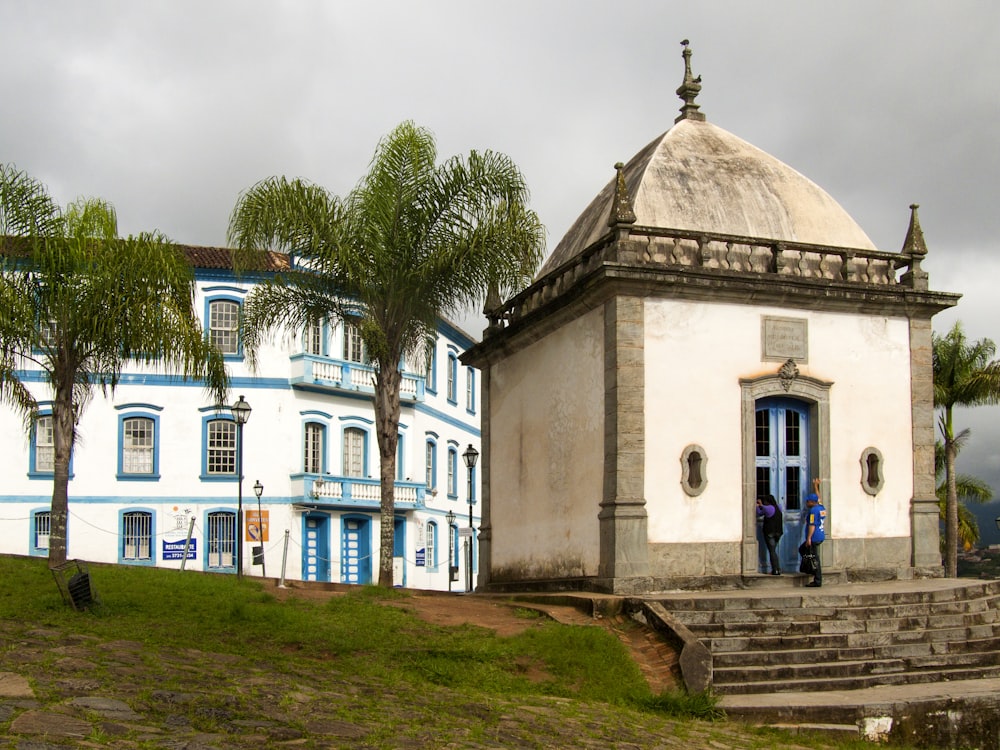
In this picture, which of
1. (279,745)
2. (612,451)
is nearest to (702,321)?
(612,451)

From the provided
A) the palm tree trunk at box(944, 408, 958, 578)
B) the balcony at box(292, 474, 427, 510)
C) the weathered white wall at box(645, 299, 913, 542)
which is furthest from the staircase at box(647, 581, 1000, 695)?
the balcony at box(292, 474, 427, 510)

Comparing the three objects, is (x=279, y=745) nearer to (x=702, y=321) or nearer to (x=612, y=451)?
(x=612, y=451)

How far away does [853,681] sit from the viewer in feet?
39.7

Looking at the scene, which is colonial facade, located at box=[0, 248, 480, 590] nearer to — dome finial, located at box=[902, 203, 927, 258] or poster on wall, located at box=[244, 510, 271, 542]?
poster on wall, located at box=[244, 510, 271, 542]

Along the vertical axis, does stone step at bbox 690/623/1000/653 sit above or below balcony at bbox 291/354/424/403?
below

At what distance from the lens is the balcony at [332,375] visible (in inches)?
1292

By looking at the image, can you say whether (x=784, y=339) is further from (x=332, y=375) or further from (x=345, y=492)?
(x=345, y=492)

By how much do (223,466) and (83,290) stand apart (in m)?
18.6

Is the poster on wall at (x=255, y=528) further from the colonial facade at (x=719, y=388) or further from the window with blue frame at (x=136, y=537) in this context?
the colonial facade at (x=719, y=388)

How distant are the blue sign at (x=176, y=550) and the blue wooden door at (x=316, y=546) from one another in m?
3.01

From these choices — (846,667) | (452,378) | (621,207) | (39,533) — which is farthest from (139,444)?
(846,667)

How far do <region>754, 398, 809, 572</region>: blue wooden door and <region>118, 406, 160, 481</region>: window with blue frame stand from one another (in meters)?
20.3

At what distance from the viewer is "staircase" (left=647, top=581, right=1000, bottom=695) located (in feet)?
39.7

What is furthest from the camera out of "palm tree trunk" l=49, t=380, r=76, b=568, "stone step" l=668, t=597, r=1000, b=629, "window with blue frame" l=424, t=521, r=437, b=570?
"window with blue frame" l=424, t=521, r=437, b=570
